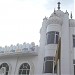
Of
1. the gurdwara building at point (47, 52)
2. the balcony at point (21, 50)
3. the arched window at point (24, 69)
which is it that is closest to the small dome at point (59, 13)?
the gurdwara building at point (47, 52)

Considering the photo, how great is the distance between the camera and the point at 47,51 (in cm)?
2025

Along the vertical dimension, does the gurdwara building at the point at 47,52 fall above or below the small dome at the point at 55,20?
below

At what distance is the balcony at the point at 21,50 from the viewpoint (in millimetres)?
21312

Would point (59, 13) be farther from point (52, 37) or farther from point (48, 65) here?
point (48, 65)

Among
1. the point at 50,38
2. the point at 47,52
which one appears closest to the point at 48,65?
the point at 47,52

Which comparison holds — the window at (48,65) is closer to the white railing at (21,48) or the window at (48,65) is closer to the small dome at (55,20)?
the white railing at (21,48)

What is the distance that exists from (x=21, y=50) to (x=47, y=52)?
3.15 m

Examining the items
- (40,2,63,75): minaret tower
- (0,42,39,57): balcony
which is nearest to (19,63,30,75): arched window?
(0,42,39,57): balcony

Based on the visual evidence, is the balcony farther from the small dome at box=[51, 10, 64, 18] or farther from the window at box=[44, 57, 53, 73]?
the small dome at box=[51, 10, 64, 18]

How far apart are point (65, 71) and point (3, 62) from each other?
23.6 feet

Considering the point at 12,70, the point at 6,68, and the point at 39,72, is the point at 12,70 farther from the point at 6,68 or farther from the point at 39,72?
the point at 39,72

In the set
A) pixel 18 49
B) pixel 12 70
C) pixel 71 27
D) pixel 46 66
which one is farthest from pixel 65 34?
pixel 12 70

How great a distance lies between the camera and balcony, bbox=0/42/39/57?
21312 mm

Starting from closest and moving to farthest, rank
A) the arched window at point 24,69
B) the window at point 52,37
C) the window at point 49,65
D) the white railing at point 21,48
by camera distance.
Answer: the window at point 49,65 → the window at point 52,37 → the arched window at point 24,69 → the white railing at point 21,48
